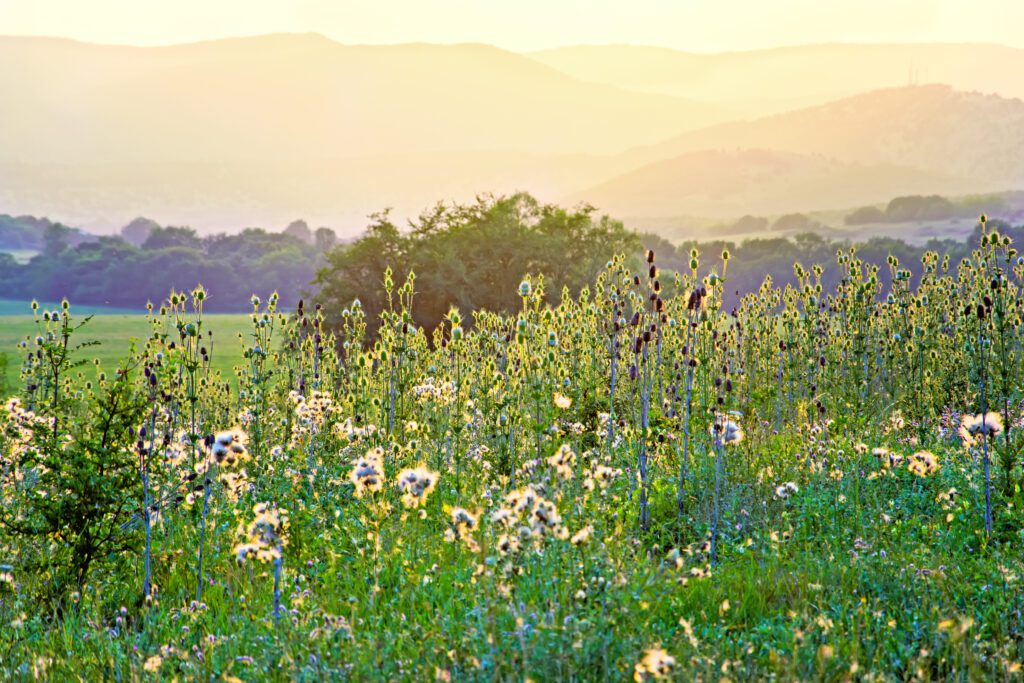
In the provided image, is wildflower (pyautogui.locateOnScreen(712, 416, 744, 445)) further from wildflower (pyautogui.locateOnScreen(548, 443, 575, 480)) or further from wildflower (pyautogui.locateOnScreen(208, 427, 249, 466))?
wildflower (pyautogui.locateOnScreen(208, 427, 249, 466))

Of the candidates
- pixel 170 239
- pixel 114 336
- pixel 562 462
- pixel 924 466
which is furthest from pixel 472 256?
pixel 170 239

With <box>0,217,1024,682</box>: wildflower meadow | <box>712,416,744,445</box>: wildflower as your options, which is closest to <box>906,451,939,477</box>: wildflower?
<box>0,217,1024,682</box>: wildflower meadow

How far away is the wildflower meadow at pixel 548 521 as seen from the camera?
3.89 metres

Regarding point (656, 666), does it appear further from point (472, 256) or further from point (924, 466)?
point (472, 256)

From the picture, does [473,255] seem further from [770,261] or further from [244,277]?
[244,277]

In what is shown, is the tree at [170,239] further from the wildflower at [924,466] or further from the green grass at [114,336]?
the wildflower at [924,466]

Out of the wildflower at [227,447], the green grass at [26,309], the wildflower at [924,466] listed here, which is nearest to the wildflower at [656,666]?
the wildflower at [227,447]

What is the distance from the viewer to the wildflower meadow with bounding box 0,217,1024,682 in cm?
389

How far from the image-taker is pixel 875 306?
11.5 m

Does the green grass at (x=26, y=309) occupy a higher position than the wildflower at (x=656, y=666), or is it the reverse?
the green grass at (x=26, y=309)

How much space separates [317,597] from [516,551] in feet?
4.40

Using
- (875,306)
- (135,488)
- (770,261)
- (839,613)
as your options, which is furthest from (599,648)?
(770,261)

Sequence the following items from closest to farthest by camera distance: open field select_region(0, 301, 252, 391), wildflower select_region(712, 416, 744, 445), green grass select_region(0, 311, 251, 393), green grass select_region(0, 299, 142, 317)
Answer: wildflower select_region(712, 416, 744, 445) < open field select_region(0, 301, 252, 391) < green grass select_region(0, 311, 251, 393) < green grass select_region(0, 299, 142, 317)

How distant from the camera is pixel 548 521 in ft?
12.9
